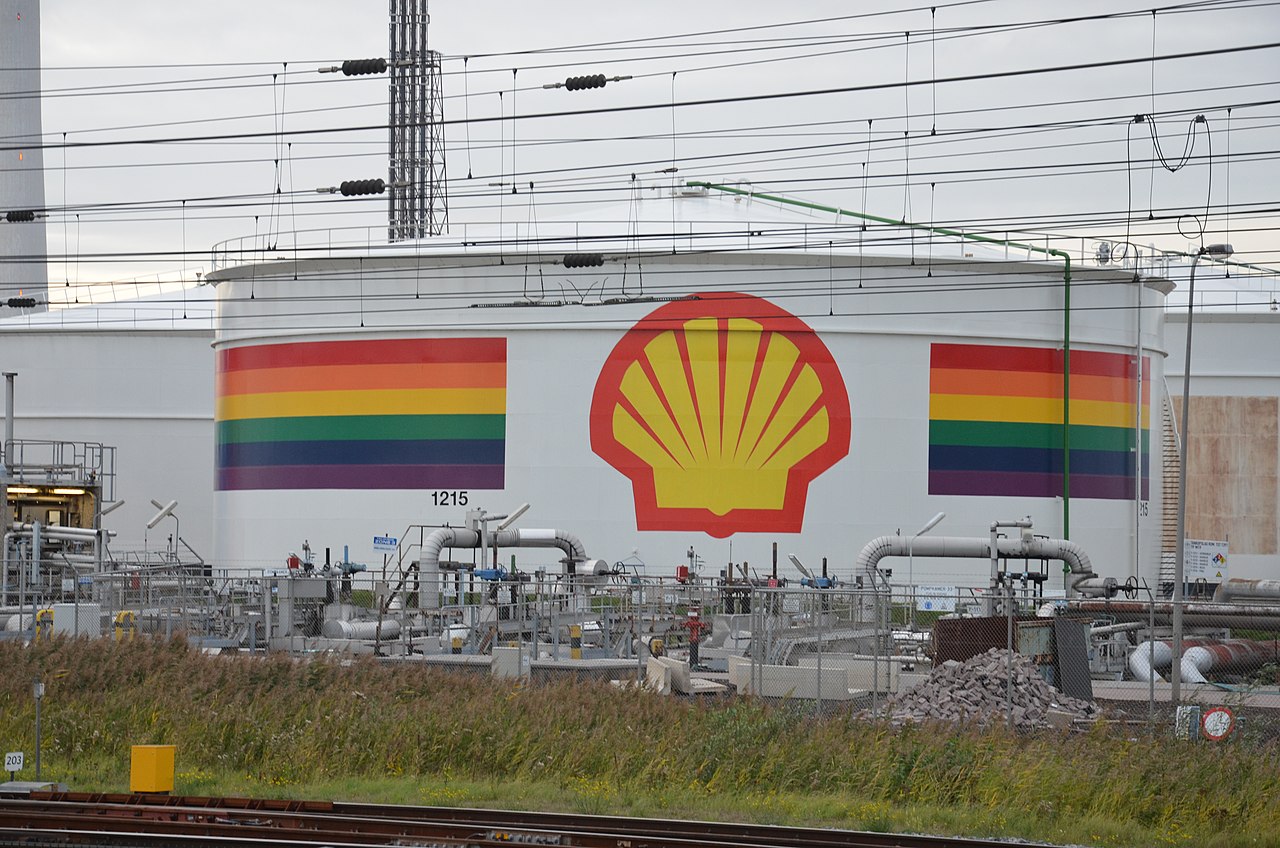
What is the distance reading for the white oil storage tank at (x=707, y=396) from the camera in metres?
41.0

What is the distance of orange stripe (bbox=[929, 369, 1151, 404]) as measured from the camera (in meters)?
41.7

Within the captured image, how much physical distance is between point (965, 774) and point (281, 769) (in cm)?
713

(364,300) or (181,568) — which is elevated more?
(364,300)

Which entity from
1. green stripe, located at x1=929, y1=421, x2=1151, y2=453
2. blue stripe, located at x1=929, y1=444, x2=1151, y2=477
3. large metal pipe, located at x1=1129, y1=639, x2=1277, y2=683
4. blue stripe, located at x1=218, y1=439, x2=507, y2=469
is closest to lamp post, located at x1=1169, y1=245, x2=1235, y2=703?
large metal pipe, located at x1=1129, y1=639, x2=1277, y2=683

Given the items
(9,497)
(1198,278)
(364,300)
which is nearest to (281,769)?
(364,300)

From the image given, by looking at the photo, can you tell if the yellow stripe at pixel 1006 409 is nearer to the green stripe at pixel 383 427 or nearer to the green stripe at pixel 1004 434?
the green stripe at pixel 1004 434

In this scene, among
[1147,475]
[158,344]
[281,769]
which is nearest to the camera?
[281,769]

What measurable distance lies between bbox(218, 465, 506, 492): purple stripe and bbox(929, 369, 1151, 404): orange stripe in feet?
A: 40.6

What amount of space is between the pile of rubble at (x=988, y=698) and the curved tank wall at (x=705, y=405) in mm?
18895

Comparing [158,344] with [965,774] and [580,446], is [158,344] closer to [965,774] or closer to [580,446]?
[580,446]

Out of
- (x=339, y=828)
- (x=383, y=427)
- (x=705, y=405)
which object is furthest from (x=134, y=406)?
(x=339, y=828)

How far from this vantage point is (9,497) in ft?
151

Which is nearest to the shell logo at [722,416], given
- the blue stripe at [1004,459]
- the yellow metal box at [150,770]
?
the blue stripe at [1004,459]

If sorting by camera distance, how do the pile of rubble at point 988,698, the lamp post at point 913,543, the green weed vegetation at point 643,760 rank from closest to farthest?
the green weed vegetation at point 643,760
the pile of rubble at point 988,698
the lamp post at point 913,543
